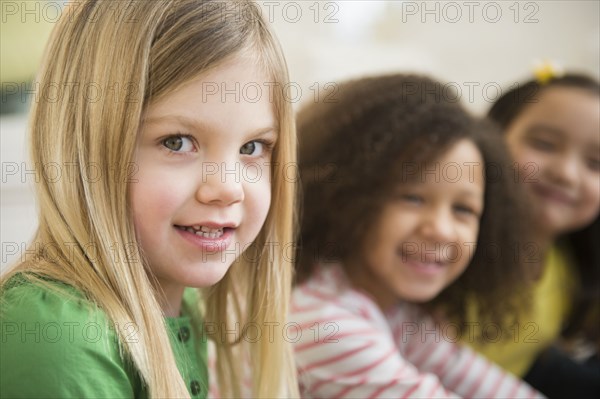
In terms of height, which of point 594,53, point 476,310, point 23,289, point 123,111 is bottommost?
point 476,310

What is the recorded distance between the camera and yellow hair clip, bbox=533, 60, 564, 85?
1.23m

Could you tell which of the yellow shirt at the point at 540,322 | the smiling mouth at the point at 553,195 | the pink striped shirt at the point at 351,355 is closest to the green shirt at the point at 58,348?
the pink striped shirt at the point at 351,355

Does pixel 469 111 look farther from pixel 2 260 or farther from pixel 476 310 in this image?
pixel 2 260

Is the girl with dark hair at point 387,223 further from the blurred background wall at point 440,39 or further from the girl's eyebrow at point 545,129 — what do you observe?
the blurred background wall at point 440,39

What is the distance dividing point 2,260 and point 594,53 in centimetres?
145

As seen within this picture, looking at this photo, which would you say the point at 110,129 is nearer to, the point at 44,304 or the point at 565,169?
the point at 44,304

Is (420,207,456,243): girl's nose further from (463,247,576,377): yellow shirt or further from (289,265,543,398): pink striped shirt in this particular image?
(463,247,576,377): yellow shirt

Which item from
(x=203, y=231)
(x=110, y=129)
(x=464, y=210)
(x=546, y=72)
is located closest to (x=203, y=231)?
(x=203, y=231)

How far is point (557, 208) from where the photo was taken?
3.90 feet

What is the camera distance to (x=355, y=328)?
2.79 ft

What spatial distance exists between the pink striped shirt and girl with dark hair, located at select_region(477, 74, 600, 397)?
0.42 feet

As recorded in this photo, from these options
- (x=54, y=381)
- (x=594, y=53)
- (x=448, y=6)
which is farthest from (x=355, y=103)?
(x=594, y=53)

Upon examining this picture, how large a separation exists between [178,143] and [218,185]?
47 millimetres

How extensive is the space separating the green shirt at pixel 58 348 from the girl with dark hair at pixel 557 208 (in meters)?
0.67
